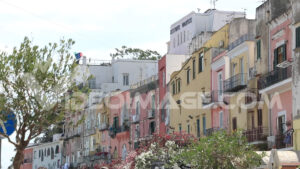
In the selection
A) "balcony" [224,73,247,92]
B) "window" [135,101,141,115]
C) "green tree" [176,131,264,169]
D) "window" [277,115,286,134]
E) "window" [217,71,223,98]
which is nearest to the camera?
"green tree" [176,131,264,169]

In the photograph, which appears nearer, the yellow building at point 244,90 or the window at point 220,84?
the yellow building at point 244,90

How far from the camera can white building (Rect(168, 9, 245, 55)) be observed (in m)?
67.2

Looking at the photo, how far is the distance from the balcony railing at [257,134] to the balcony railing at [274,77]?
2.14 m

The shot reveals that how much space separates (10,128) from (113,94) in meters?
64.2

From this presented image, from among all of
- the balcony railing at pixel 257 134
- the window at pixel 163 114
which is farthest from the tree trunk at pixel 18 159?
the window at pixel 163 114

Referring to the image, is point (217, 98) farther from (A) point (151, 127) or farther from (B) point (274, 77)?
(A) point (151, 127)

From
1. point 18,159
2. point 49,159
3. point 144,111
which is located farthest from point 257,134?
point 49,159

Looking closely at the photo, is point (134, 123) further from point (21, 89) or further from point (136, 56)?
point (21, 89)

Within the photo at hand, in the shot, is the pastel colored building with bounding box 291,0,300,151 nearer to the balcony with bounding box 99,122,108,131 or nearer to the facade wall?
the balcony with bounding box 99,122,108,131

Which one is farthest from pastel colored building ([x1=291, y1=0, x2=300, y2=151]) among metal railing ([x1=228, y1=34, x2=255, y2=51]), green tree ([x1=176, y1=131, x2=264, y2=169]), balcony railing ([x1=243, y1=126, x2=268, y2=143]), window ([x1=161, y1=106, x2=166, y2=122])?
window ([x1=161, y1=106, x2=166, y2=122])

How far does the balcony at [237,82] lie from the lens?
41.1m

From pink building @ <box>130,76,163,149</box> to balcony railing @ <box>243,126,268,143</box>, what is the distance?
22041 millimetres

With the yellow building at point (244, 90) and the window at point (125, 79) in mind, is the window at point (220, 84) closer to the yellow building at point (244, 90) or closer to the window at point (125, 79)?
the yellow building at point (244, 90)

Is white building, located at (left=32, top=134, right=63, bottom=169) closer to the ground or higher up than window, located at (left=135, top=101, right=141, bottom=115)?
closer to the ground
